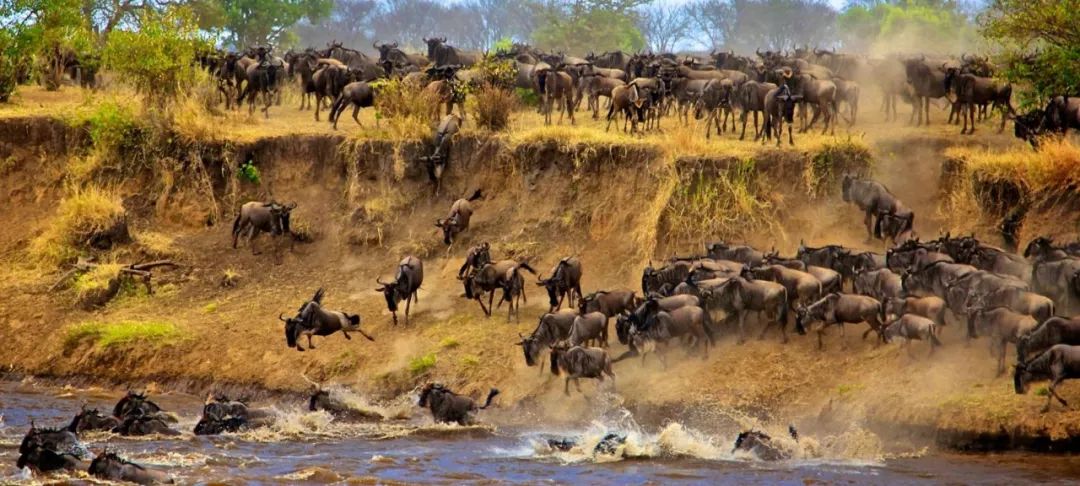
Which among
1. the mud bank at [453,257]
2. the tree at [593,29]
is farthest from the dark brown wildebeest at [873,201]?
the tree at [593,29]

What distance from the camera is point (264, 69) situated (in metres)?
28.4

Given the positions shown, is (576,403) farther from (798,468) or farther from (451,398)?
(798,468)

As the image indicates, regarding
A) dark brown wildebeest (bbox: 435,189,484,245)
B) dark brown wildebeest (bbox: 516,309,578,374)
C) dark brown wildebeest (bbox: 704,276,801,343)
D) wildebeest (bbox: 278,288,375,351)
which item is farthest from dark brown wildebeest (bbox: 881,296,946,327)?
dark brown wildebeest (bbox: 435,189,484,245)

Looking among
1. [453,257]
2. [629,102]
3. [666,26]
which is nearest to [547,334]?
[453,257]

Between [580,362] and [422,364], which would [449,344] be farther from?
[580,362]

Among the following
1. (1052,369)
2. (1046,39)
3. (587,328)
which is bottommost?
(587,328)

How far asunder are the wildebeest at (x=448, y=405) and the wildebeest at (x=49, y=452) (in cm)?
399

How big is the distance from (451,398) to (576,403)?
1.48 m

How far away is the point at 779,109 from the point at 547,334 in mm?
6332

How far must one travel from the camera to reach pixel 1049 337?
1650 centimetres

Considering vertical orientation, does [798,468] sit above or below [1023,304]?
below

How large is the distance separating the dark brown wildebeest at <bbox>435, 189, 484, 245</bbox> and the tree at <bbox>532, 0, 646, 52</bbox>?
3027cm

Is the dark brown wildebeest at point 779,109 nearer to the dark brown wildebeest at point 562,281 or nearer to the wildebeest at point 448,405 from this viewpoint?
the dark brown wildebeest at point 562,281

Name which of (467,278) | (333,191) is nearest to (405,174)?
(333,191)
